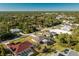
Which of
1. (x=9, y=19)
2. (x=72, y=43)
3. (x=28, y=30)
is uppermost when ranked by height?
(x=9, y=19)

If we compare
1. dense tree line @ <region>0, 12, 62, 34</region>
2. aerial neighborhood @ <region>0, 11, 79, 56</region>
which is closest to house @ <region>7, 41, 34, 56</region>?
aerial neighborhood @ <region>0, 11, 79, 56</region>

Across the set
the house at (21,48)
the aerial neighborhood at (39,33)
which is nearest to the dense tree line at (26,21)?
the aerial neighborhood at (39,33)

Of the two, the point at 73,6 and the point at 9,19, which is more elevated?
the point at 73,6

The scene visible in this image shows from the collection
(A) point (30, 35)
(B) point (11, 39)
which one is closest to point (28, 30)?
(A) point (30, 35)

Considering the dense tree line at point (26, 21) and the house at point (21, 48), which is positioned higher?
the dense tree line at point (26, 21)

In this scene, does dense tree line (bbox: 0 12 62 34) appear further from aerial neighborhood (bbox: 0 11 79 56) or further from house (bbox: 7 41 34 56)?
house (bbox: 7 41 34 56)

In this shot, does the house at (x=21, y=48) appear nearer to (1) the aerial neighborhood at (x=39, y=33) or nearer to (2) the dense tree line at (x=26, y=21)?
(1) the aerial neighborhood at (x=39, y=33)

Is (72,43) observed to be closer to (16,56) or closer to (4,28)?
(16,56)
